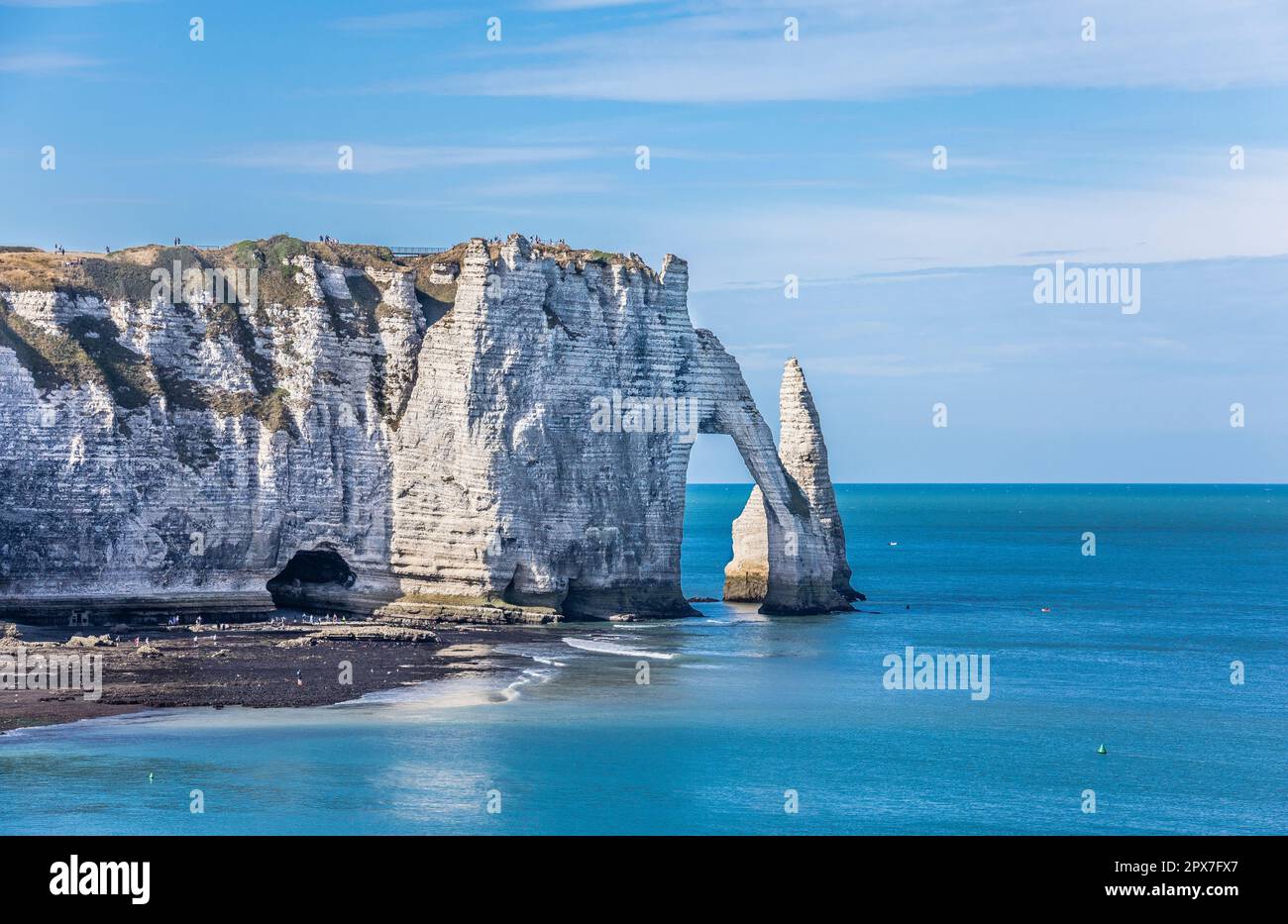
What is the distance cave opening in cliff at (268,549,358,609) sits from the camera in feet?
244

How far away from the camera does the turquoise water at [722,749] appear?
3938 cm

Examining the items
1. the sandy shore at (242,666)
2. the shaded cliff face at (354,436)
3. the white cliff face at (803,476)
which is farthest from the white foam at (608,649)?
the white cliff face at (803,476)

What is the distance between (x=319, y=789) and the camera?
40500 millimetres

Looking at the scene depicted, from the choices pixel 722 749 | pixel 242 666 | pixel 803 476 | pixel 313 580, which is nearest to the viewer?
pixel 722 749

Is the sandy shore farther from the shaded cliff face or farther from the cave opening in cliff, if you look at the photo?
the cave opening in cliff

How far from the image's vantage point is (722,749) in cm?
4747

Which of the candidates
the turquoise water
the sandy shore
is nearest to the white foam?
the turquoise water

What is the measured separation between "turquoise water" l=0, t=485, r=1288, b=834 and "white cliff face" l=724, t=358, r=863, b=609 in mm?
7119

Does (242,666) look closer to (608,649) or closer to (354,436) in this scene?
(608,649)

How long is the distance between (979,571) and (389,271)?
190 ft

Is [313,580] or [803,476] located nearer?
[313,580]

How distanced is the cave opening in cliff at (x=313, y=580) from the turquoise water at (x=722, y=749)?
35.1 ft

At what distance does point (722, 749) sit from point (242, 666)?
61.5 feet

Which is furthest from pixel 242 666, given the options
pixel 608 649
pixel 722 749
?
pixel 722 749
